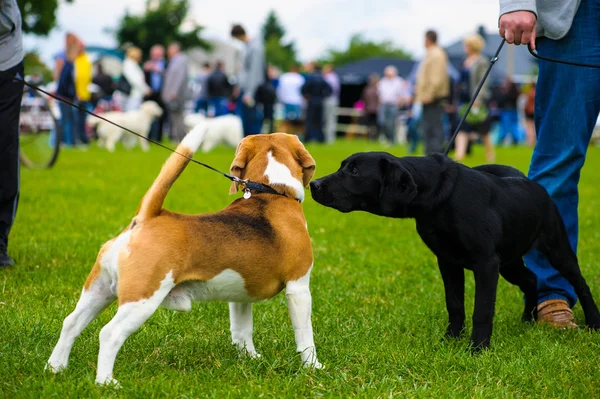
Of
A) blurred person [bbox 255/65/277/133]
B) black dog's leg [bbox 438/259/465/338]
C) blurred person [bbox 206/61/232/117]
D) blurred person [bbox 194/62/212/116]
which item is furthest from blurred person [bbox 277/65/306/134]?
black dog's leg [bbox 438/259/465/338]

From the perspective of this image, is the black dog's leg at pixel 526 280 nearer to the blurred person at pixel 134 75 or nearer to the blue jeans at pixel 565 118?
the blue jeans at pixel 565 118

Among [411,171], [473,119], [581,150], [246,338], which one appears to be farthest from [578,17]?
[473,119]

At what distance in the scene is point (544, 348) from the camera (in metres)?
3.69

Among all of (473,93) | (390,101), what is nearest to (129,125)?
(473,93)

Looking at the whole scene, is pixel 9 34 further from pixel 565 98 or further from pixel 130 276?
pixel 565 98

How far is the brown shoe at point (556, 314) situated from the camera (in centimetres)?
421

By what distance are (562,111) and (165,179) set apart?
2.39 m

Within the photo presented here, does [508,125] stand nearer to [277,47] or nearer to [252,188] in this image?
[252,188]

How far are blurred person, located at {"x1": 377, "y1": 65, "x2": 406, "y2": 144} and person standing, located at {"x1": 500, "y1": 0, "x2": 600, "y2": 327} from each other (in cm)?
2092

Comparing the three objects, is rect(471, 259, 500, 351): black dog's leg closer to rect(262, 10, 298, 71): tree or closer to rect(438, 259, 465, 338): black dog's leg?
rect(438, 259, 465, 338): black dog's leg

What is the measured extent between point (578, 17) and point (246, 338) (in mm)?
2490

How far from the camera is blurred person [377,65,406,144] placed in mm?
25391

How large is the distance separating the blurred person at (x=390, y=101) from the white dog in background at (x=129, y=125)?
8843mm

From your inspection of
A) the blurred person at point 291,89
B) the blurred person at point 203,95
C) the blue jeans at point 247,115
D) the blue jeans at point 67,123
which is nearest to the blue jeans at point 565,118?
the blue jeans at point 67,123
